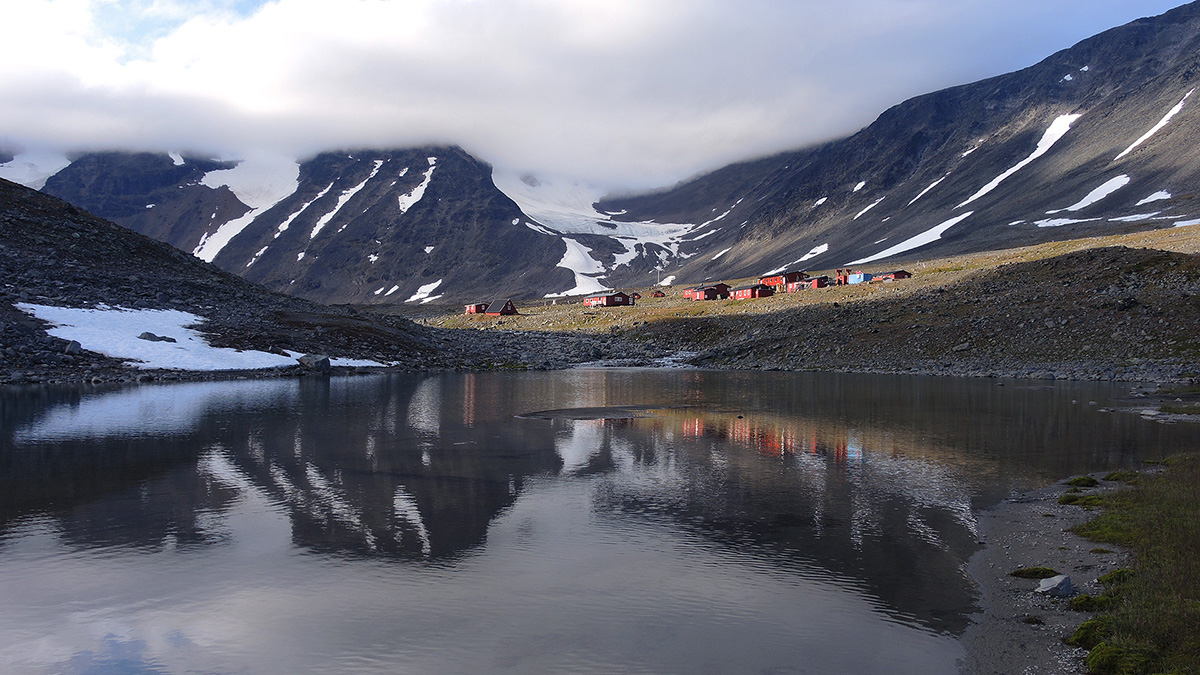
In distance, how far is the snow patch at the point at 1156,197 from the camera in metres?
171

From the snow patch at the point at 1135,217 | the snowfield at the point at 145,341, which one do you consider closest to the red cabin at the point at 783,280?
the snow patch at the point at 1135,217

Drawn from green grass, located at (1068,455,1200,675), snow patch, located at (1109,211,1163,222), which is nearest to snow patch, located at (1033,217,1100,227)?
snow patch, located at (1109,211,1163,222)

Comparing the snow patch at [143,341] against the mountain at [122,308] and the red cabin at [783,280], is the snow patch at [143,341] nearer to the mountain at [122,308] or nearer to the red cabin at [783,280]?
the mountain at [122,308]

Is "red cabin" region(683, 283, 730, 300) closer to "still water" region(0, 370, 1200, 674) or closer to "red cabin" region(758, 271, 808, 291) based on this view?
"red cabin" region(758, 271, 808, 291)

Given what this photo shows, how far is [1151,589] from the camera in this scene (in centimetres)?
1179

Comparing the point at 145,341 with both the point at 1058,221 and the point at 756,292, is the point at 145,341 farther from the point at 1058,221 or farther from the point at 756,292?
the point at 1058,221

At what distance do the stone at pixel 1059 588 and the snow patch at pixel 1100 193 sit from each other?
8151 inches

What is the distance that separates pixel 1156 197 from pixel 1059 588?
20394 cm

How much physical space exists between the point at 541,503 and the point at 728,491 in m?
5.30

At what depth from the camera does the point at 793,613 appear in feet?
40.5

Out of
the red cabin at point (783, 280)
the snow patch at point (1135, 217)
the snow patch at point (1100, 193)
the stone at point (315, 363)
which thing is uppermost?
the snow patch at point (1100, 193)

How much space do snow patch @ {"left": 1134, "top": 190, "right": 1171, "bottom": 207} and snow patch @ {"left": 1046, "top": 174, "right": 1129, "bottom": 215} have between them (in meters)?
12.2

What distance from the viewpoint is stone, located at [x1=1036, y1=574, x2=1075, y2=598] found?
41.2ft

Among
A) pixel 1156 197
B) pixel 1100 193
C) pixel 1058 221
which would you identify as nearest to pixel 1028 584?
pixel 1058 221
